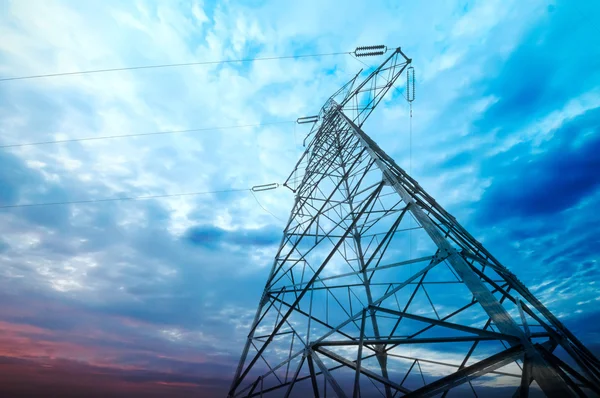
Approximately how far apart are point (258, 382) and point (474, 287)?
608 centimetres

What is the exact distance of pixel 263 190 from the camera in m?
16.1

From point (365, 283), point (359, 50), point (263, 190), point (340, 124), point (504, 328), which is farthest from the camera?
point (263, 190)

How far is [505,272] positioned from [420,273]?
8.91 feet

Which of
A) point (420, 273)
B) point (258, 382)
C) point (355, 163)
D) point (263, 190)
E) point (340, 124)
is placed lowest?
point (258, 382)

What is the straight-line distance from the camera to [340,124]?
14.1 metres

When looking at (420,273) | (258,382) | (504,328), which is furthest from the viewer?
(258,382)

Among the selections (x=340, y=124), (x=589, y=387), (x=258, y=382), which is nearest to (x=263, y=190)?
(x=340, y=124)

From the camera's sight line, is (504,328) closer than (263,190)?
Yes

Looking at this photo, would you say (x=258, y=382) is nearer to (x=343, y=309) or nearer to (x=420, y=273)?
(x=343, y=309)

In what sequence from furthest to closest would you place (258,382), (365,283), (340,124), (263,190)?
(263,190) → (340,124) → (365,283) → (258,382)

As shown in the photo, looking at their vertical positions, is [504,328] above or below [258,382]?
above

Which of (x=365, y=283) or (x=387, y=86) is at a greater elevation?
(x=387, y=86)

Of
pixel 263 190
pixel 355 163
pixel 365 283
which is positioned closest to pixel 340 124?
pixel 355 163

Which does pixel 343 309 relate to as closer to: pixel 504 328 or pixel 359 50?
pixel 504 328
